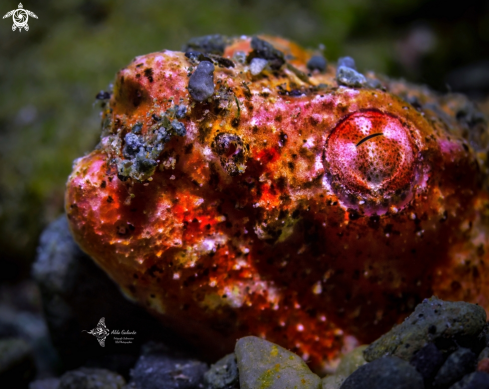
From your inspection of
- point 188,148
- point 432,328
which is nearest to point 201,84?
point 188,148

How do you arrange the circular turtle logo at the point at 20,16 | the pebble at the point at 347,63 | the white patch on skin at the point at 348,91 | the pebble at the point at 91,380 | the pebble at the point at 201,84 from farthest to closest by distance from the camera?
the circular turtle logo at the point at 20,16, the pebble at the point at 347,63, the pebble at the point at 91,380, the white patch on skin at the point at 348,91, the pebble at the point at 201,84

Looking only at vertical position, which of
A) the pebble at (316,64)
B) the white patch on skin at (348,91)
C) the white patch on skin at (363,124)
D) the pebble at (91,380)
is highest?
the pebble at (316,64)

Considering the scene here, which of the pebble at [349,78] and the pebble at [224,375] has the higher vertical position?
the pebble at [349,78]

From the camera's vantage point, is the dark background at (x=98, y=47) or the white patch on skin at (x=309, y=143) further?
the dark background at (x=98, y=47)

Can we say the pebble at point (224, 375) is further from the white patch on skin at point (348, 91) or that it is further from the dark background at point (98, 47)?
the dark background at point (98, 47)

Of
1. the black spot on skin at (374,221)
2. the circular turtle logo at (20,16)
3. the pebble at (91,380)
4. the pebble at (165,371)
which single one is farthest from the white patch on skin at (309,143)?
the circular turtle logo at (20,16)

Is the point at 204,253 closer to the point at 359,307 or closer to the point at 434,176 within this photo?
the point at 359,307

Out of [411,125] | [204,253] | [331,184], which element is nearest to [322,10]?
[411,125]

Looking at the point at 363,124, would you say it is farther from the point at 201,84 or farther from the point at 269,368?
the point at 269,368
